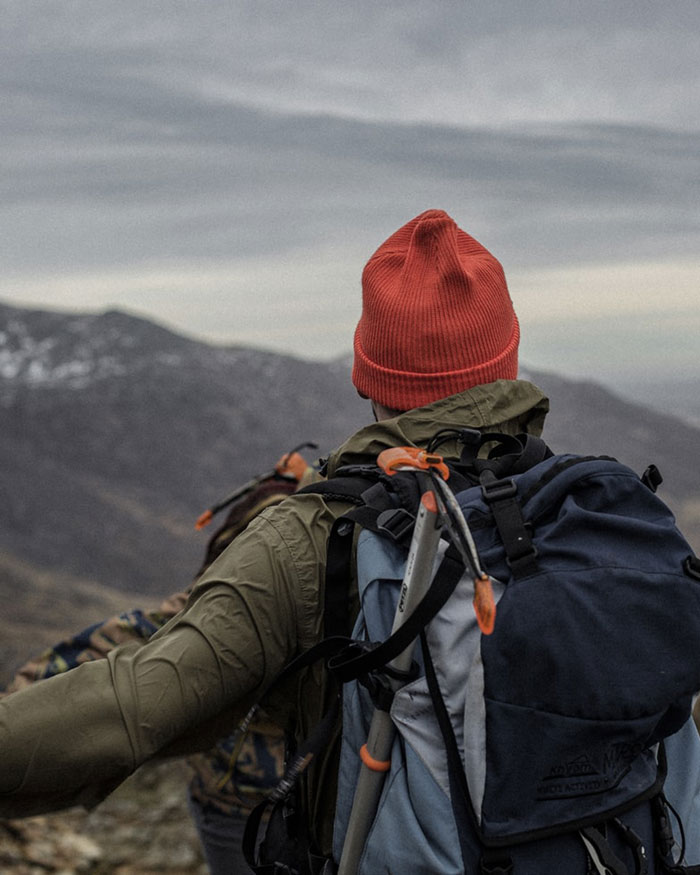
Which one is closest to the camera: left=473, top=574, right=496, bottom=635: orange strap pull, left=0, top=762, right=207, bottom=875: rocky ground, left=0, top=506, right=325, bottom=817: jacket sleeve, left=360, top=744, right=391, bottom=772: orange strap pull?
left=473, top=574, right=496, bottom=635: orange strap pull

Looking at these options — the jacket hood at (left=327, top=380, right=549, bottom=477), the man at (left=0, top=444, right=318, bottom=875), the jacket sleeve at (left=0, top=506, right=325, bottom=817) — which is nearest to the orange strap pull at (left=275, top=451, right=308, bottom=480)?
the man at (left=0, top=444, right=318, bottom=875)

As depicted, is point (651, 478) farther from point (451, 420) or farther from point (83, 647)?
point (83, 647)

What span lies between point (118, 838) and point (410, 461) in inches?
230

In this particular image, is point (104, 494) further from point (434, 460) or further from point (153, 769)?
point (434, 460)

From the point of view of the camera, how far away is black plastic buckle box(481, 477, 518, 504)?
1.99 meters

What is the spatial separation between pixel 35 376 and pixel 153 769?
103 ft

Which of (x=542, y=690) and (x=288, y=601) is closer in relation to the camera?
(x=542, y=690)

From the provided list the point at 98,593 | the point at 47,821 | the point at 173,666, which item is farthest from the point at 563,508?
the point at 98,593

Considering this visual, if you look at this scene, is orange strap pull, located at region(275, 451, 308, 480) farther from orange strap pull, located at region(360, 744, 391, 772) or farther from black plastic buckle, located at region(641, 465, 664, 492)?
orange strap pull, located at region(360, 744, 391, 772)

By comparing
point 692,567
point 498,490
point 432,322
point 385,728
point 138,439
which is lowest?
point 138,439

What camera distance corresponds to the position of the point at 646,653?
191 cm

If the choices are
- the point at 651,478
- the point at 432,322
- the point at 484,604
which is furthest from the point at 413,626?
the point at 432,322

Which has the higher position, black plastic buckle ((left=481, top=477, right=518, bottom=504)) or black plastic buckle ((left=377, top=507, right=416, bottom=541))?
black plastic buckle ((left=481, top=477, right=518, bottom=504))

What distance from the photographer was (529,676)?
1.87 m
